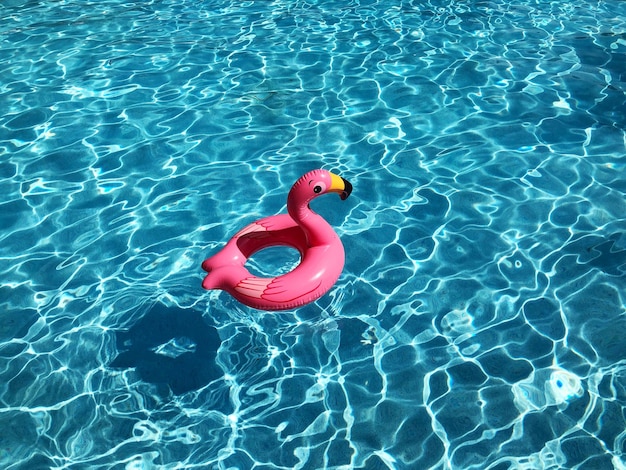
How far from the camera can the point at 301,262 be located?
3695 millimetres

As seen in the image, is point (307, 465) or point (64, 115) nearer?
point (307, 465)

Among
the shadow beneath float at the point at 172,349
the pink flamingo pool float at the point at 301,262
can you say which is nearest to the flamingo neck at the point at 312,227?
the pink flamingo pool float at the point at 301,262

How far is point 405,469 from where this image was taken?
3.14 metres

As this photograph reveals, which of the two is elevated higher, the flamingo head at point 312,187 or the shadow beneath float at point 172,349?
the flamingo head at point 312,187

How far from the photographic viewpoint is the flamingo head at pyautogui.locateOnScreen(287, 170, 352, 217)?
355 cm

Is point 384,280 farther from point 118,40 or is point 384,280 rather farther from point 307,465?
point 118,40

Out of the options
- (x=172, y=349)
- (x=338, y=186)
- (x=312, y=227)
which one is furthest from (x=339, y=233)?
(x=172, y=349)

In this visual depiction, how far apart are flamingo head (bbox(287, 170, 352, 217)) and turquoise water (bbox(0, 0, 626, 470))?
68 centimetres

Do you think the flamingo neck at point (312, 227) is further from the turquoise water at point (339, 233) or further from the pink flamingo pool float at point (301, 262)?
the turquoise water at point (339, 233)

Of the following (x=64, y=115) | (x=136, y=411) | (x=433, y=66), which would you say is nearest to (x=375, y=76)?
(x=433, y=66)

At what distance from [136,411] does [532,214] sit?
9.06 ft

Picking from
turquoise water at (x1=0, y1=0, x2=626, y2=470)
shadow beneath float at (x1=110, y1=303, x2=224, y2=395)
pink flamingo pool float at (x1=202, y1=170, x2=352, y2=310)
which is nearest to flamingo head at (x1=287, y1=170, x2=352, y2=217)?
pink flamingo pool float at (x1=202, y1=170, x2=352, y2=310)

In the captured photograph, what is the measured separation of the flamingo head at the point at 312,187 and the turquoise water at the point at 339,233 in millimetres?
678

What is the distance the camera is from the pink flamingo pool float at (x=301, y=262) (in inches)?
137
